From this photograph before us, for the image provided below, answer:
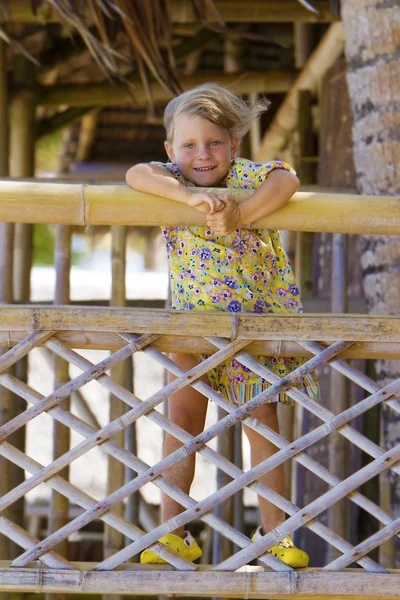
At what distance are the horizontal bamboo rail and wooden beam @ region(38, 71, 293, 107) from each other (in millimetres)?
3658

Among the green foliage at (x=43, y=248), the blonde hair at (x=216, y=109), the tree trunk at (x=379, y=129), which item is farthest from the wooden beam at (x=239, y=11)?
the green foliage at (x=43, y=248)

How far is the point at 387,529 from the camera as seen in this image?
1808mm

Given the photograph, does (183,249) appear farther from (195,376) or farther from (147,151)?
(147,151)

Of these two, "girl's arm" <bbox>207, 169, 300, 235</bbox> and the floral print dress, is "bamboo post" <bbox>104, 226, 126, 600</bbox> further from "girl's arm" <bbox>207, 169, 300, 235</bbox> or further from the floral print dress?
"girl's arm" <bbox>207, 169, 300, 235</bbox>

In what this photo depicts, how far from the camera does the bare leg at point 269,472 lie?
2082mm

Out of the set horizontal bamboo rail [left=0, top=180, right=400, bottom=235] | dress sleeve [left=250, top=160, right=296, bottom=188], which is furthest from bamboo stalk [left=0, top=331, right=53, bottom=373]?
dress sleeve [left=250, top=160, right=296, bottom=188]

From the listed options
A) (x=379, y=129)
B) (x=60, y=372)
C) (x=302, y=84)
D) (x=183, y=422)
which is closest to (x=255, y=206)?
(x=183, y=422)

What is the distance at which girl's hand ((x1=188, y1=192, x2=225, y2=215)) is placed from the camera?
1808 mm

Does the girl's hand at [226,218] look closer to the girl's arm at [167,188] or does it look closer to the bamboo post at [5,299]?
the girl's arm at [167,188]

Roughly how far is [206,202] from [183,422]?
23.9 inches

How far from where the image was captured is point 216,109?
2.12m

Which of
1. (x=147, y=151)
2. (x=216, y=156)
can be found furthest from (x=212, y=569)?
(x=147, y=151)

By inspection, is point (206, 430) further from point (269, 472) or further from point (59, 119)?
point (59, 119)

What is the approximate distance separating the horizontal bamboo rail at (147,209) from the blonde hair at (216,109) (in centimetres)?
33
